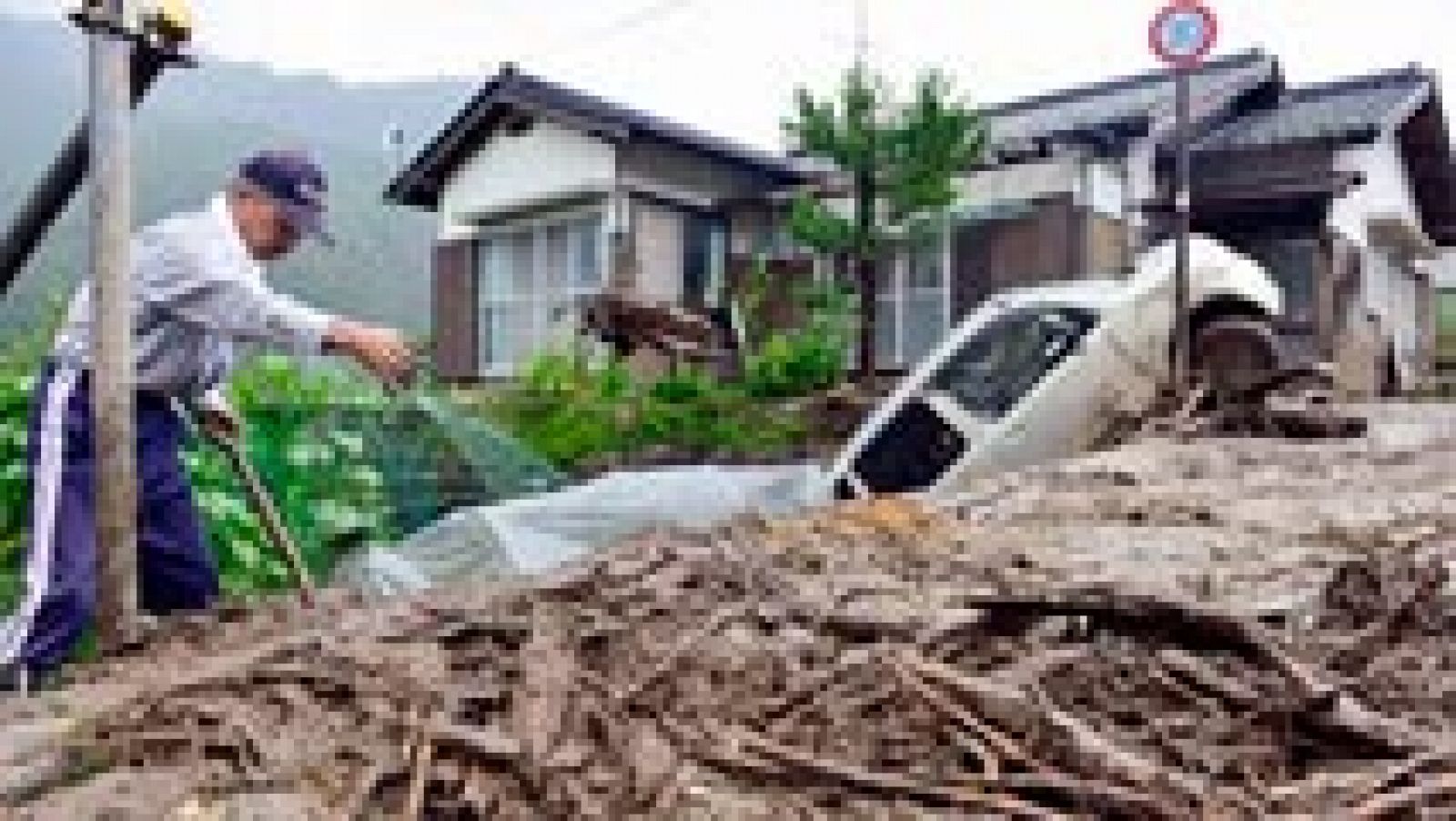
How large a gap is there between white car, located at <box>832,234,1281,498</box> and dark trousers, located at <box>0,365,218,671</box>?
139 inches

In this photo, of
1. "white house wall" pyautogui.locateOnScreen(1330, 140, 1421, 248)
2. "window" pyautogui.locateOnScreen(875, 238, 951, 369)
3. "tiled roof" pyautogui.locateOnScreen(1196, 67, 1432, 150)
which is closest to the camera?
"tiled roof" pyautogui.locateOnScreen(1196, 67, 1432, 150)

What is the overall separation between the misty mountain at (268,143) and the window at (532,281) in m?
1.90

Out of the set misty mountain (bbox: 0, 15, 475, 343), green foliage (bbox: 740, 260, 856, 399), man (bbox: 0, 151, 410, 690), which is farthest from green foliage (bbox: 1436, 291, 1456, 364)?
man (bbox: 0, 151, 410, 690)

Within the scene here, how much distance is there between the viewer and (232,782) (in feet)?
6.33

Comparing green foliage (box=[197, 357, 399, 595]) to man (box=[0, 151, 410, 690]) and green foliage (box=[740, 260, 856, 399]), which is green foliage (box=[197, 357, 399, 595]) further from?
green foliage (box=[740, 260, 856, 399])

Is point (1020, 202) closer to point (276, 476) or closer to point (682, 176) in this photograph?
point (682, 176)

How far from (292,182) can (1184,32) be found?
17.5 ft

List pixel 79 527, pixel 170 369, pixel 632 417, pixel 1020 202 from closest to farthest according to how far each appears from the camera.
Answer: pixel 79 527
pixel 170 369
pixel 632 417
pixel 1020 202

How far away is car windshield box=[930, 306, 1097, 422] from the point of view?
7.29 meters

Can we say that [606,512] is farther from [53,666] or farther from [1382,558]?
[1382,558]

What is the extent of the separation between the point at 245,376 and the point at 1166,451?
3.82 m

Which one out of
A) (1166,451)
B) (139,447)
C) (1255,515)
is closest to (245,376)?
(139,447)

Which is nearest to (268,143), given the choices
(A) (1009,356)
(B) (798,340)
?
Answer: (B) (798,340)

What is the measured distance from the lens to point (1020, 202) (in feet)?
48.9
